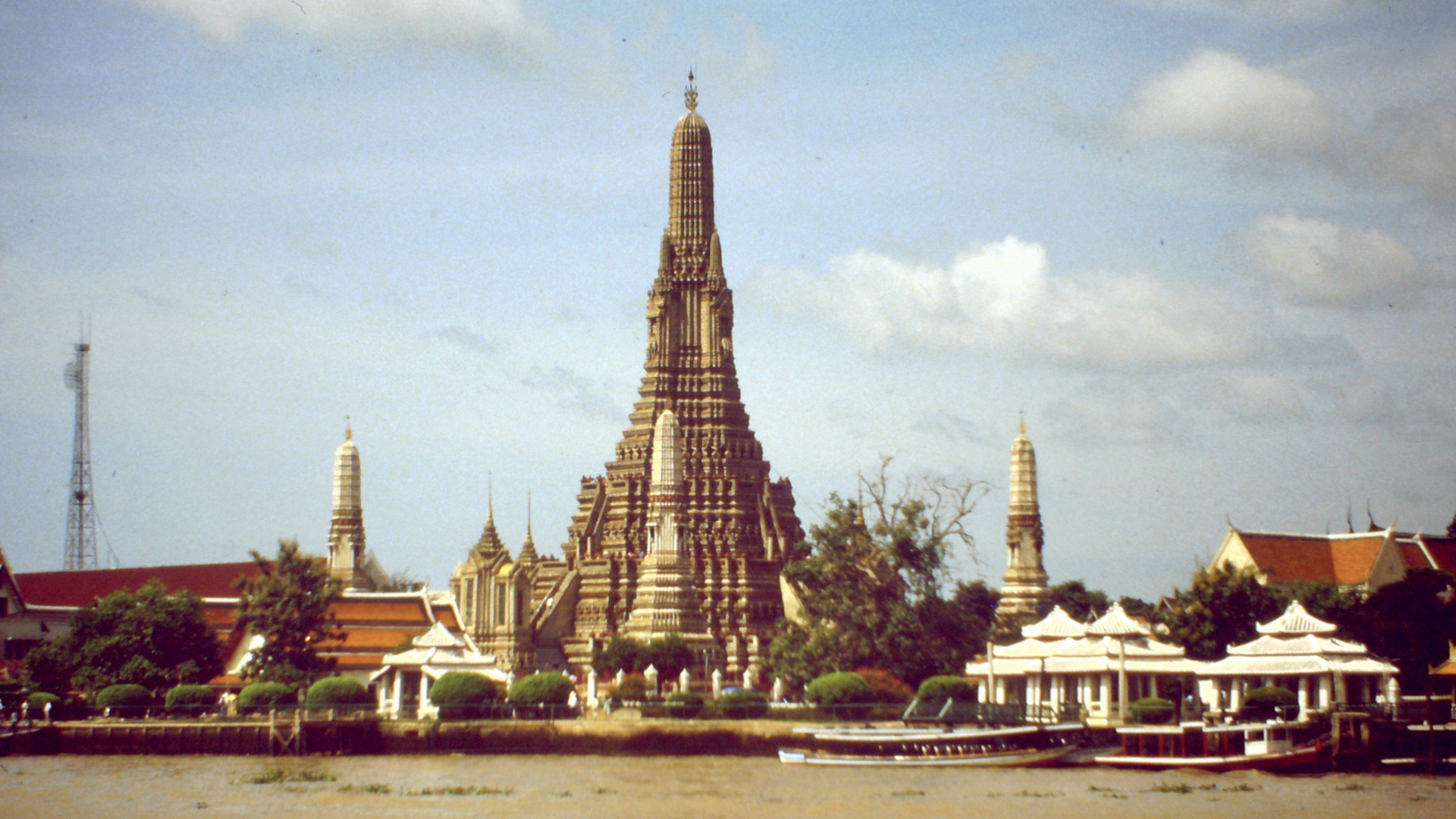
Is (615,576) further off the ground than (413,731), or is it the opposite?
(615,576)

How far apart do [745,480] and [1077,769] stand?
3341 centimetres

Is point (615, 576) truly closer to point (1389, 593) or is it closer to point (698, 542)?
point (698, 542)

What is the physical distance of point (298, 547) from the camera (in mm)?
73438

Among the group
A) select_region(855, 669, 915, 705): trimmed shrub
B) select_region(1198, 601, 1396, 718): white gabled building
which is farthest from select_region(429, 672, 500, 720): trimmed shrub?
select_region(1198, 601, 1396, 718): white gabled building

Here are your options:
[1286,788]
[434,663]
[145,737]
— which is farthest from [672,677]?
[1286,788]

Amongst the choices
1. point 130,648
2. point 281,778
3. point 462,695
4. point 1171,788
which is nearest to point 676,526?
point 462,695

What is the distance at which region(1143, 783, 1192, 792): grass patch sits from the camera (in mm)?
48781

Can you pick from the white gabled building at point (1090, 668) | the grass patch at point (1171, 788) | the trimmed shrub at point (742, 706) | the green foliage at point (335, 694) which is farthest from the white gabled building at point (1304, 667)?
the green foliage at point (335, 694)

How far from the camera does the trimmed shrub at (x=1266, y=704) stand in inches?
2302

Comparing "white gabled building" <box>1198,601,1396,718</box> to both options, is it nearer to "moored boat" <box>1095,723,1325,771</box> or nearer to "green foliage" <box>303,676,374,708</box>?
"moored boat" <box>1095,723,1325,771</box>

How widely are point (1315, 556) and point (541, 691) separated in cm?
3051

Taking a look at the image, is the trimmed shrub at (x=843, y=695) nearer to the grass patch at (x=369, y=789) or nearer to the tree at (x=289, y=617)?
the grass patch at (x=369, y=789)

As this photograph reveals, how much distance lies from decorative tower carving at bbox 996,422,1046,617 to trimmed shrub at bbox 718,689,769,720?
2194cm

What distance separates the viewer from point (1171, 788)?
161 ft
